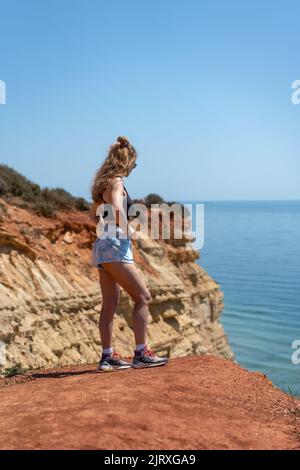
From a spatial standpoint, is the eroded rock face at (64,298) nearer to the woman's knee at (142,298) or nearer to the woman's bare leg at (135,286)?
the woman's bare leg at (135,286)

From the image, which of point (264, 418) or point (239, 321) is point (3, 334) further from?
point (239, 321)

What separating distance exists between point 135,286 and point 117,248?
42 centimetres

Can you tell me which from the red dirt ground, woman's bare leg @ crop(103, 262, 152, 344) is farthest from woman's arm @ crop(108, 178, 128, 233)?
the red dirt ground

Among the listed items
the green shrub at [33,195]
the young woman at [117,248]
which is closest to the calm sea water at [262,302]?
the green shrub at [33,195]

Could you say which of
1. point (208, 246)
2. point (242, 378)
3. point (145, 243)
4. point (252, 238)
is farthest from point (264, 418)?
point (252, 238)

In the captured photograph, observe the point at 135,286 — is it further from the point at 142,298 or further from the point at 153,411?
the point at 153,411

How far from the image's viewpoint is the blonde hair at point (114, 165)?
5.85m

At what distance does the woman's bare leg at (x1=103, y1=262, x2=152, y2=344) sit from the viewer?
19.0 ft

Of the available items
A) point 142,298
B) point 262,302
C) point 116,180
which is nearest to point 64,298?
point 142,298

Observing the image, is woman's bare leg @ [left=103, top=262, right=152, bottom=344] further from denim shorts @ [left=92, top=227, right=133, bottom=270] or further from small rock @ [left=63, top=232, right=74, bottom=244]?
small rock @ [left=63, top=232, right=74, bottom=244]

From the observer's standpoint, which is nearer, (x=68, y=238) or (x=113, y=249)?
(x=113, y=249)

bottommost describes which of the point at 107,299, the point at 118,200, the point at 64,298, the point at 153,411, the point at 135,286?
the point at 64,298

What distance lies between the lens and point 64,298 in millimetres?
14047

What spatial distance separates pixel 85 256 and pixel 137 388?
11307mm
